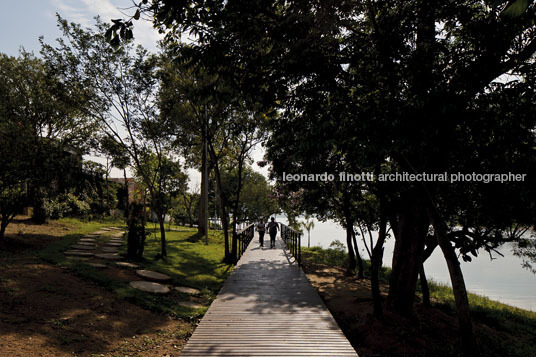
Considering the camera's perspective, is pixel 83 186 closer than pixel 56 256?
No

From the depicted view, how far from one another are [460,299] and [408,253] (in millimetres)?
1792

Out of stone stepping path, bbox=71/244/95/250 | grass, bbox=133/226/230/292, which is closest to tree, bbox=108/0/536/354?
grass, bbox=133/226/230/292

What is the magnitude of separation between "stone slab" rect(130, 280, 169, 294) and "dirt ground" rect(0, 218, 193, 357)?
3.25 ft

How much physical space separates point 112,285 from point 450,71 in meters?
8.34

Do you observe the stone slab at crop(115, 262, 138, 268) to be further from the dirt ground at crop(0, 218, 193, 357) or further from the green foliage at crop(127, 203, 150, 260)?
the dirt ground at crop(0, 218, 193, 357)

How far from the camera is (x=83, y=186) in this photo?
11688 mm

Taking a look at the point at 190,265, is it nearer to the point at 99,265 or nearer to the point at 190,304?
the point at 99,265

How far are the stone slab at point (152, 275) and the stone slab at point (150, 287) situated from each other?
52 cm

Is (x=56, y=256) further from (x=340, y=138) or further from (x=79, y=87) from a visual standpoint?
(x=340, y=138)

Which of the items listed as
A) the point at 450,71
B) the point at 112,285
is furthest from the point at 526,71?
the point at 112,285

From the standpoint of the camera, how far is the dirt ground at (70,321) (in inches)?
180

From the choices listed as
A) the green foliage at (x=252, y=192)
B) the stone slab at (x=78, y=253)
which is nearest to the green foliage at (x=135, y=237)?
the stone slab at (x=78, y=253)

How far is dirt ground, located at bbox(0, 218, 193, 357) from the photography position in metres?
4.57

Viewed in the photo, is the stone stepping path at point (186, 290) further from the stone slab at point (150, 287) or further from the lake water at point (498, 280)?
the lake water at point (498, 280)
